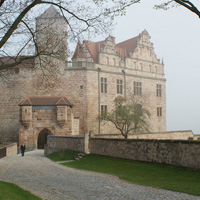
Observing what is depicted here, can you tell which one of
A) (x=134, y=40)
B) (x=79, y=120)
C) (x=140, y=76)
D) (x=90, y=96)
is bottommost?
(x=79, y=120)

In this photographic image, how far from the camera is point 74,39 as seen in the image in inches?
545

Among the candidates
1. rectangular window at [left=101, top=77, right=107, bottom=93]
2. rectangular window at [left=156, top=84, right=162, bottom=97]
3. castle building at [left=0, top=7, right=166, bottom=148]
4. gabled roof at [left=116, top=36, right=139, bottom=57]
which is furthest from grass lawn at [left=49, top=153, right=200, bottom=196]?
gabled roof at [left=116, top=36, right=139, bottom=57]

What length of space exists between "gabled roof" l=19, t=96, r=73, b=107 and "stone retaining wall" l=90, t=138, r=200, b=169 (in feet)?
44.5

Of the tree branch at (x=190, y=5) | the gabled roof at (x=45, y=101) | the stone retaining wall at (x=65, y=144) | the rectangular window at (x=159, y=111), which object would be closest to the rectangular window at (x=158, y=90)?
the rectangular window at (x=159, y=111)

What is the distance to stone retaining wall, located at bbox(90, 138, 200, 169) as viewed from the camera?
1293 centimetres

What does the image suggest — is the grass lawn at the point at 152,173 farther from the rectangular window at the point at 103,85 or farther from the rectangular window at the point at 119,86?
the rectangular window at the point at 119,86

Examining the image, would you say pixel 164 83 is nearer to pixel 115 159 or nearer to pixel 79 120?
pixel 79 120

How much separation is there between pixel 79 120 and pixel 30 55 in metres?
22.7

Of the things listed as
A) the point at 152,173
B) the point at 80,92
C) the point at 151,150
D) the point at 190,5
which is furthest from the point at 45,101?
the point at 190,5

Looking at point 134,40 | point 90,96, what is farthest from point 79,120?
point 134,40

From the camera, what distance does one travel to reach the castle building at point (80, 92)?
34.0 metres

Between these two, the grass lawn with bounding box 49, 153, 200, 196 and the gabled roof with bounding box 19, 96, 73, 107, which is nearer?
the grass lawn with bounding box 49, 153, 200, 196

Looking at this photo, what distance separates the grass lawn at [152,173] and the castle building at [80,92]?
49.2 ft

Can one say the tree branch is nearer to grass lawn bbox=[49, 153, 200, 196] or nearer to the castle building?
grass lawn bbox=[49, 153, 200, 196]
